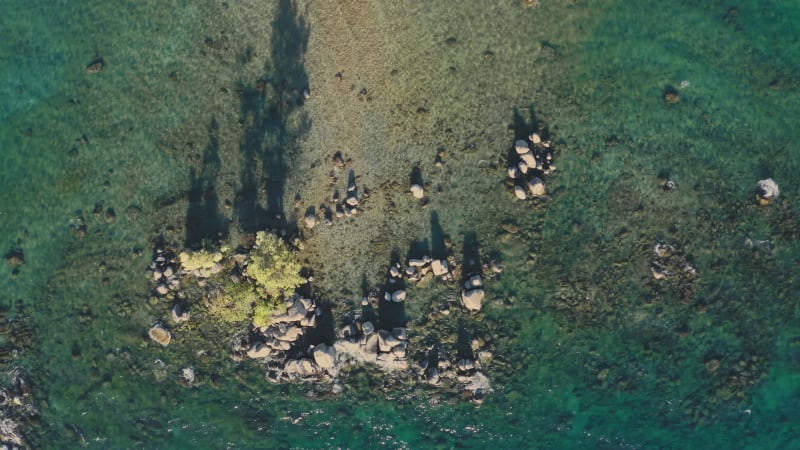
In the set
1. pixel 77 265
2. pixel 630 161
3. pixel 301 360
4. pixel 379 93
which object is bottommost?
pixel 301 360

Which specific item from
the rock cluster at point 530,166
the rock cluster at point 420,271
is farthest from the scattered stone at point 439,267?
the rock cluster at point 530,166

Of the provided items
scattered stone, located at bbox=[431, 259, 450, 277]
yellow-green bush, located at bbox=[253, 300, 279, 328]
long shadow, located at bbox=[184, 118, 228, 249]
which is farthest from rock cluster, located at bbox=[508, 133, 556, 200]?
long shadow, located at bbox=[184, 118, 228, 249]

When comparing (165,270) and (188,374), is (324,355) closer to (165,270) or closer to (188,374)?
(188,374)

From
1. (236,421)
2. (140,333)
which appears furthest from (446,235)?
(140,333)

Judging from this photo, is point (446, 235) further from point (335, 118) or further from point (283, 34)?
point (283, 34)

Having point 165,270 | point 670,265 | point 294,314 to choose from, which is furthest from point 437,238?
point 165,270

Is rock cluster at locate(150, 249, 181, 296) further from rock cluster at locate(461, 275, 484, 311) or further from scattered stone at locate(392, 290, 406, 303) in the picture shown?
rock cluster at locate(461, 275, 484, 311)
